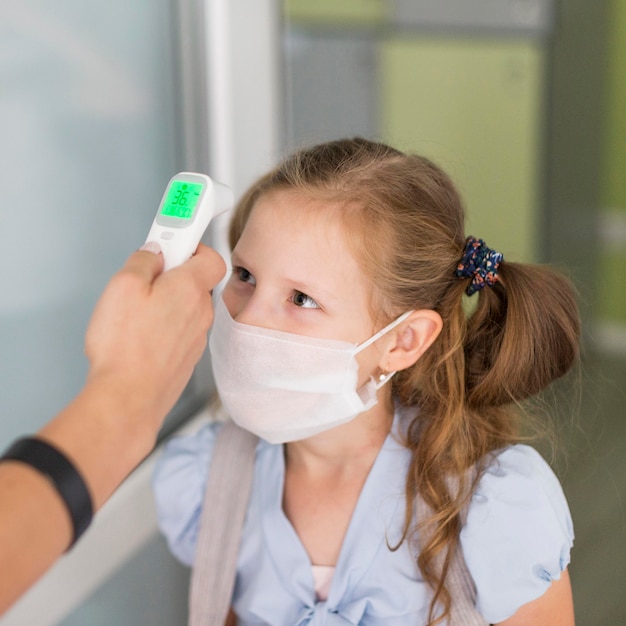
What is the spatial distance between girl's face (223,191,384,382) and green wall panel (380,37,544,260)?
61.9 inches

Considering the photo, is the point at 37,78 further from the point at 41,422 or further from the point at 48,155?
the point at 41,422

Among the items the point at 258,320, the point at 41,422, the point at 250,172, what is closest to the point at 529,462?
the point at 258,320

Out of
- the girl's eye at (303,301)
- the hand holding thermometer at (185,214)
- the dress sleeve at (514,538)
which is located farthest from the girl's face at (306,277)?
the dress sleeve at (514,538)

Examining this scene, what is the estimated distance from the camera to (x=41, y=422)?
1125 millimetres

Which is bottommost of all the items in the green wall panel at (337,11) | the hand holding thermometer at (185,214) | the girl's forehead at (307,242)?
the girl's forehead at (307,242)

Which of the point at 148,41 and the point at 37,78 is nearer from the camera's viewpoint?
the point at 37,78

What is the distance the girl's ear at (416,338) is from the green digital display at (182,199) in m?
0.33

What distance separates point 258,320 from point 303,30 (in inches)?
66.4

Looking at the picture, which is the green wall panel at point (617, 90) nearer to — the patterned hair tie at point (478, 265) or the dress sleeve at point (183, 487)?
the patterned hair tie at point (478, 265)

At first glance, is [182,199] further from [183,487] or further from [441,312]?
[183,487]

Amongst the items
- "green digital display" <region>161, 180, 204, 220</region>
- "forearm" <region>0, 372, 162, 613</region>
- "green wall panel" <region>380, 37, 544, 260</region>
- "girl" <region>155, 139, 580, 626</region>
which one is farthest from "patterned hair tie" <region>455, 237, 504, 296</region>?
"green wall panel" <region>380, 37, 544, 260</region>

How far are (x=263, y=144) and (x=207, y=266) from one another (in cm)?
101

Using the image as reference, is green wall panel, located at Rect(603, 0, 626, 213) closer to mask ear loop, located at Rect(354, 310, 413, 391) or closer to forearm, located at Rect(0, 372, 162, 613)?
mask ear loop, located at Rect(354, 310, 413, 391)

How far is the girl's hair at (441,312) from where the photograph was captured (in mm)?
997
